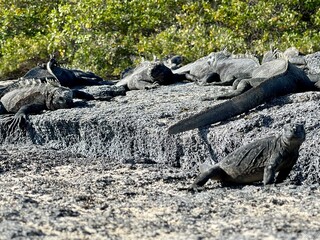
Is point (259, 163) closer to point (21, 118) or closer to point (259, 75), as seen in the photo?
point (259, 75)

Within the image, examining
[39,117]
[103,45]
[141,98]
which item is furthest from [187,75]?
[103,45]

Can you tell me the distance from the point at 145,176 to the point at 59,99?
2431 mm

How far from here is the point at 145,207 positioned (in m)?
3.97

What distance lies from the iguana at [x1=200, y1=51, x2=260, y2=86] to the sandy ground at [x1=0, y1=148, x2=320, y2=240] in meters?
3.07

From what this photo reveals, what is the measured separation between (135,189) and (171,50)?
8366mm

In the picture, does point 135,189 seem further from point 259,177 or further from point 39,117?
point 39,117

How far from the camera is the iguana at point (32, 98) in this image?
7.27m

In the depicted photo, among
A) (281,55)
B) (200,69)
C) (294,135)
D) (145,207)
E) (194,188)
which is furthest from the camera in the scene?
(200,69)

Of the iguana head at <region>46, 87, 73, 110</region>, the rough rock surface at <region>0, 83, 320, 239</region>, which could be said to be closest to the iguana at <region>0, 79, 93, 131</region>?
the iguana head at <region>46, 87, 73, 110</region>

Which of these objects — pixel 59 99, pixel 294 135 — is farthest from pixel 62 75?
pixel 294 135

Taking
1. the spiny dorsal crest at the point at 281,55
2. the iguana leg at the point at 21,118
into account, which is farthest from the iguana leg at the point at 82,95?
the spiny dorsal crest at the point at 281,55

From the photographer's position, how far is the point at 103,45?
13.6 meters

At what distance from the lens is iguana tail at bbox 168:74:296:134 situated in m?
5.41

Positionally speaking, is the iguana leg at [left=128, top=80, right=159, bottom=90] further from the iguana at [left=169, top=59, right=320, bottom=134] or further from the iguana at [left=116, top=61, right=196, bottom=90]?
the iguana at [left=169, top=59, right=320, bottom=134]
